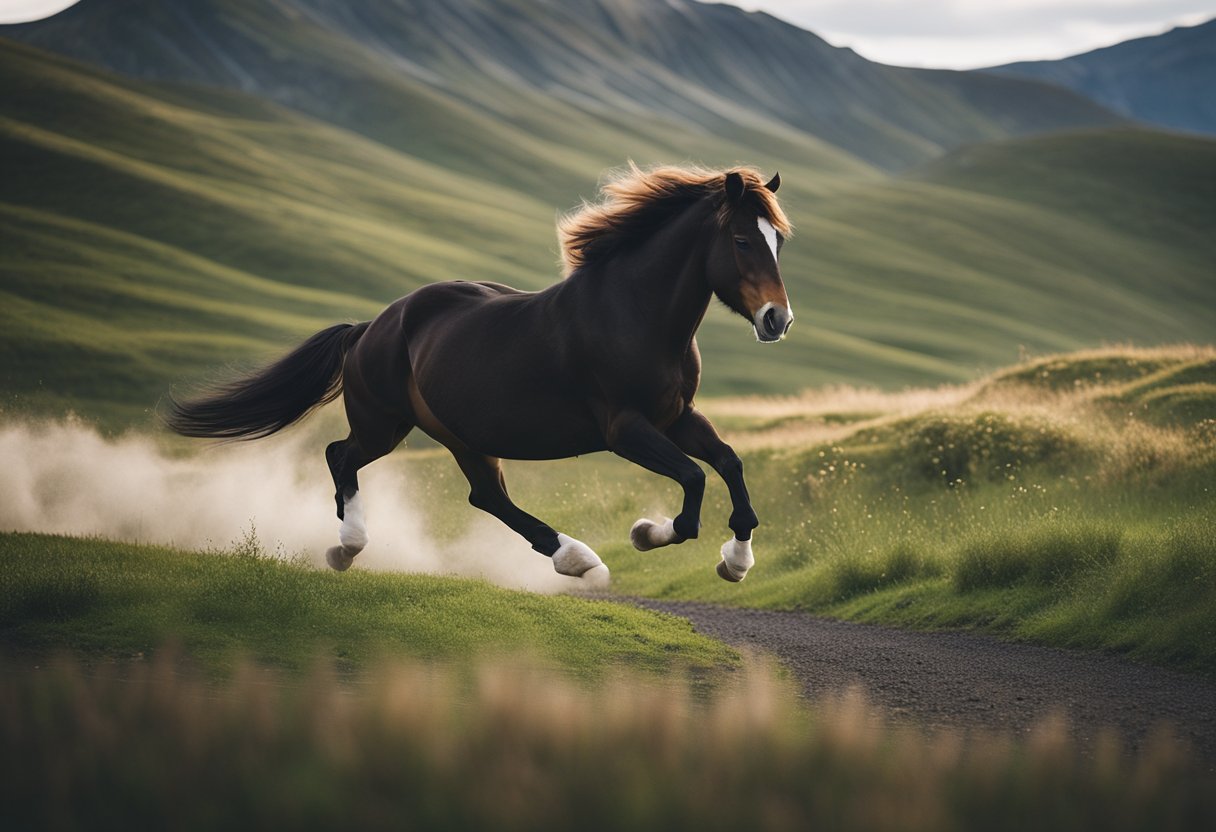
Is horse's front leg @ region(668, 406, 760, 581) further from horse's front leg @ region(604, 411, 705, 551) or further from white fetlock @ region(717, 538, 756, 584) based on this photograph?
horse's front leg @ region(604, 411, 705, 551)

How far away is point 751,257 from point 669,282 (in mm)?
724

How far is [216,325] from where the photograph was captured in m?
60.5

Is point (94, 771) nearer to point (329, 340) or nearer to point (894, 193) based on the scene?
point (329, 340)

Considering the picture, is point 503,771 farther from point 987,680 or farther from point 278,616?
point 987,680

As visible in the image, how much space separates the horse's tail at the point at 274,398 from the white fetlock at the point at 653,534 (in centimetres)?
456

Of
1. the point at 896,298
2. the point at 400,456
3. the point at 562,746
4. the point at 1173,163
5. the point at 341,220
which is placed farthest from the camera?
the point at 1173,163

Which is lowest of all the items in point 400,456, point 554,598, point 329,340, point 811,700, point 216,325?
point 216,325

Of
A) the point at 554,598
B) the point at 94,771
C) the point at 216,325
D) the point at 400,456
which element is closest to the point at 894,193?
the point at 216,325

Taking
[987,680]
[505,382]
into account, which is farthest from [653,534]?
[987,680]

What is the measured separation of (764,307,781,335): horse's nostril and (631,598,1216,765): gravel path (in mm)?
3426

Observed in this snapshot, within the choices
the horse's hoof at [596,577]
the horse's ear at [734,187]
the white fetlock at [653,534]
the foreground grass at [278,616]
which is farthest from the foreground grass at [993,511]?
the horse's ear at [734,187]

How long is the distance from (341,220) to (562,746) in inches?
3705

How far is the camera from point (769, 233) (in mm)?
8781

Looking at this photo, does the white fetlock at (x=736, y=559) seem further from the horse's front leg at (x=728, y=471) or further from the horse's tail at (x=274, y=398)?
the horse's tail at (x=274, y=398)
